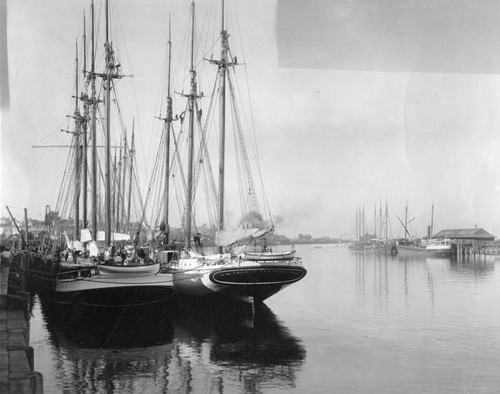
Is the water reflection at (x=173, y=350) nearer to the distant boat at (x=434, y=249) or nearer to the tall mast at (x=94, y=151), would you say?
the tall mast at (x=94, y=151)

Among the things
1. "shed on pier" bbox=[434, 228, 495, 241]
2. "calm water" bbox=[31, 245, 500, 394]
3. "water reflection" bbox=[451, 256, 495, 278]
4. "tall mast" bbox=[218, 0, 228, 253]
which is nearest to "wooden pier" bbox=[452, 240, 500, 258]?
"shed on pier" bbox=[434, 228, 495, 241]

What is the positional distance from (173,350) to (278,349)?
4199 mm

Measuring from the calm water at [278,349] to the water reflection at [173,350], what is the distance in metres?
0.04

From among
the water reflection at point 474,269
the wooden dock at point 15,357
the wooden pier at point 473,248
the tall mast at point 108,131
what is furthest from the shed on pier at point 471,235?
the wooden dock at point 15,357

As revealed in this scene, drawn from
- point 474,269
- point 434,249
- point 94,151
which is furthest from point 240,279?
point 434,249

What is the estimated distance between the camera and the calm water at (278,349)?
18016mm

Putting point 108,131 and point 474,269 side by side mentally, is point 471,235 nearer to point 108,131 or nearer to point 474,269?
point 474,269

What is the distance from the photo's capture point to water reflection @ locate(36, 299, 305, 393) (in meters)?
17.9

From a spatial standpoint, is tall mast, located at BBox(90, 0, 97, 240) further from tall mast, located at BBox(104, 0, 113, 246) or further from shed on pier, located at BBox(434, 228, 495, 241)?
shed on pier, located at BBox(434, 228, 495, 241)

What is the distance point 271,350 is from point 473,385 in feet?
25.9

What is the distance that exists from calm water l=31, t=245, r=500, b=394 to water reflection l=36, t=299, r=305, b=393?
0.04 m

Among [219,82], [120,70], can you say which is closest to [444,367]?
[219,82]

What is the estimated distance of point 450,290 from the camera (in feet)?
158

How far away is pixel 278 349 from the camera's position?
918 inches
